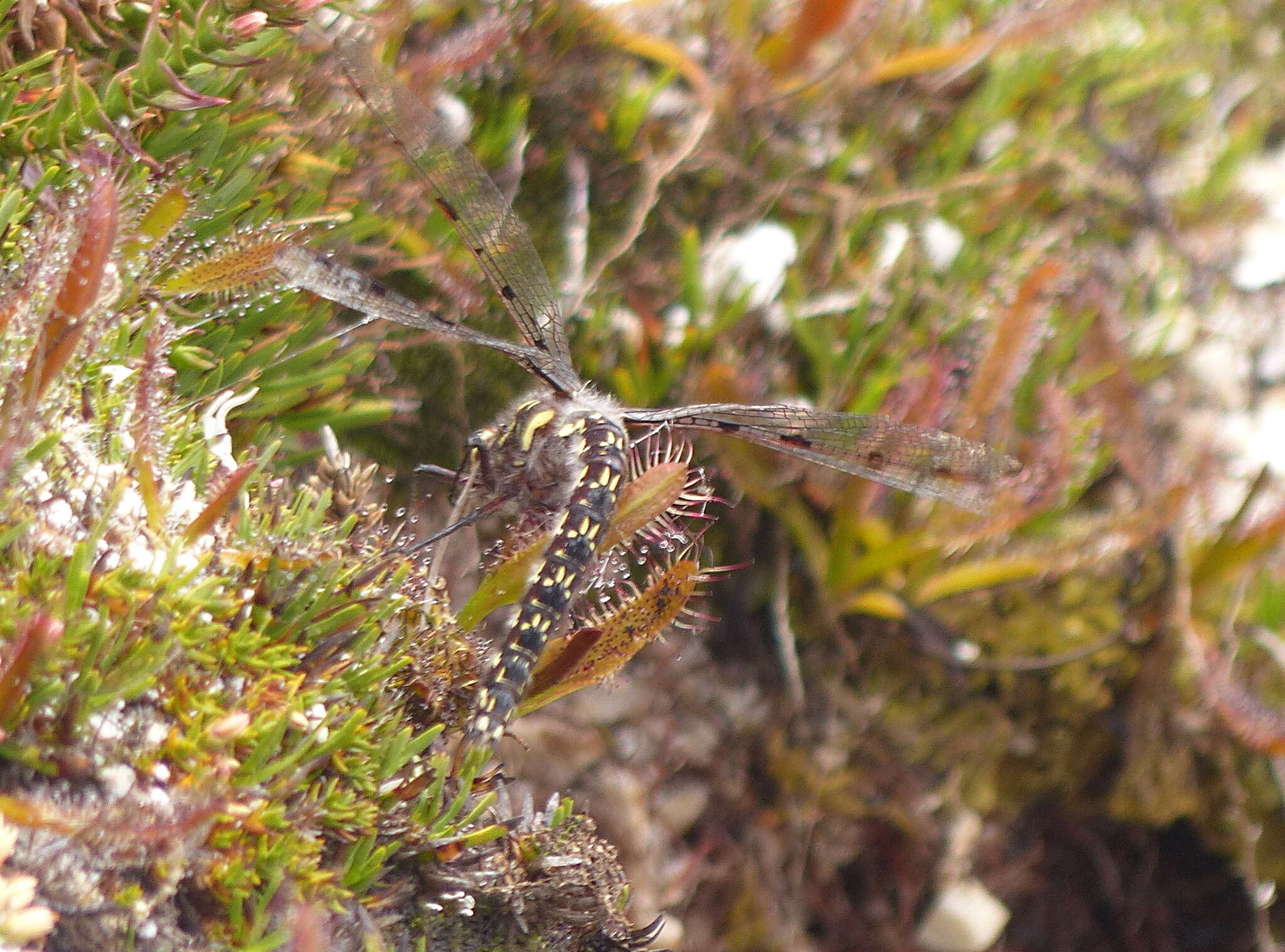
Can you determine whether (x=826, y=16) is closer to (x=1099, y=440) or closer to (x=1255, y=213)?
(x=1099, y=440)

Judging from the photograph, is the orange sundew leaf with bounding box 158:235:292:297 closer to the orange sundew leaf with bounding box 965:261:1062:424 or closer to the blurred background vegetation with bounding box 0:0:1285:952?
the blurred background vegetation with bounding box 0:0:1285:952

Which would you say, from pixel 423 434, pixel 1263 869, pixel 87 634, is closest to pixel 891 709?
pixel 1263 869

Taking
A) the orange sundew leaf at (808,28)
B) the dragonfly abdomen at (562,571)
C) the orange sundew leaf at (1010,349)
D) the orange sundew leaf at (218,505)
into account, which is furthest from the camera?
the orange sundew leaf at (808,28)

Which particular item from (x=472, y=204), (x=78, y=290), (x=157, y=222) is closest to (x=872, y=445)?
(x=472, y=204)

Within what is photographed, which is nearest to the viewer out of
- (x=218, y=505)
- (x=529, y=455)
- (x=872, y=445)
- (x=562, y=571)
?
(x=218, y=505)

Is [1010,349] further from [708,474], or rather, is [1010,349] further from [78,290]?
[78,290]

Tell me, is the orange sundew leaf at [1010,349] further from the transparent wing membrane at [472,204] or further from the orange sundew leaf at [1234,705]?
the transparent wing membrane at [472,204]

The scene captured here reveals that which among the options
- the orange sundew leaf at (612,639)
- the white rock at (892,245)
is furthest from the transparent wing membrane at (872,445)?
the white rock at (892,245)
